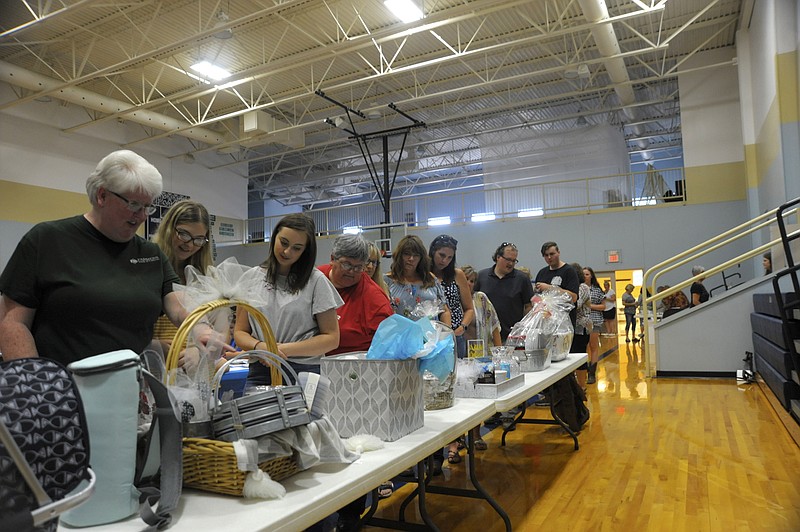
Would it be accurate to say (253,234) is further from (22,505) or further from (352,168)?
(22,505)

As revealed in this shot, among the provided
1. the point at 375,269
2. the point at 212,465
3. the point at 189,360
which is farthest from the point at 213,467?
the point at 375,269

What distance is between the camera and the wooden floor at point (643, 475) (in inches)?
102

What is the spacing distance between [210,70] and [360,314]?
9063mm

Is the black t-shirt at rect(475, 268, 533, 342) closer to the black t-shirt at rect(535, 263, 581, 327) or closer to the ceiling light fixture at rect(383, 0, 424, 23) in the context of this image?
the black t-shirt at rect(535, 263, 581, 327)

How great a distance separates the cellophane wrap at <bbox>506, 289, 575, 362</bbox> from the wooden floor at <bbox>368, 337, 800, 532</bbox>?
28.8 inches

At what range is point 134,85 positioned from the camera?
12.1 m

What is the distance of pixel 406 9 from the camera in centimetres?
805

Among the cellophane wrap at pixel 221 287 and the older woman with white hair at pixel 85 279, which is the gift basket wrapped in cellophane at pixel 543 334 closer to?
the cellophane wrap at pixel 221 287

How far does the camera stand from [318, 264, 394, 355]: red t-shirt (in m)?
2.22

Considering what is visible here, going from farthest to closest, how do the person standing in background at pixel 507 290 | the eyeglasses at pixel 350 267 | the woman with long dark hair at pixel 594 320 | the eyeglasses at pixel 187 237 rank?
the woman with long dark hair at pixel 594 320
the person standing in background at pixel 507 290
the eyeglasses at pixel 350 267
the eyeglasses at pixel 187 237

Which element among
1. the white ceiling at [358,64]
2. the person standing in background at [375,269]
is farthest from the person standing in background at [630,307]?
the person standing in background at [375,269]

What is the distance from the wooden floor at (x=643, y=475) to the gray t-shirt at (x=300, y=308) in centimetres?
119

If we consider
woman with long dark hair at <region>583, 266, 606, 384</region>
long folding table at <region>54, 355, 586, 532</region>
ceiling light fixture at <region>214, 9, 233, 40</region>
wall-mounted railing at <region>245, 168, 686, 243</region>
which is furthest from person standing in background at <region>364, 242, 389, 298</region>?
wall-mounted railing at <region>245, 168, 686, 243</region>

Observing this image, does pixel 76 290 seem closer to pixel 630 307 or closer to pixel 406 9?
pixel 406 9
